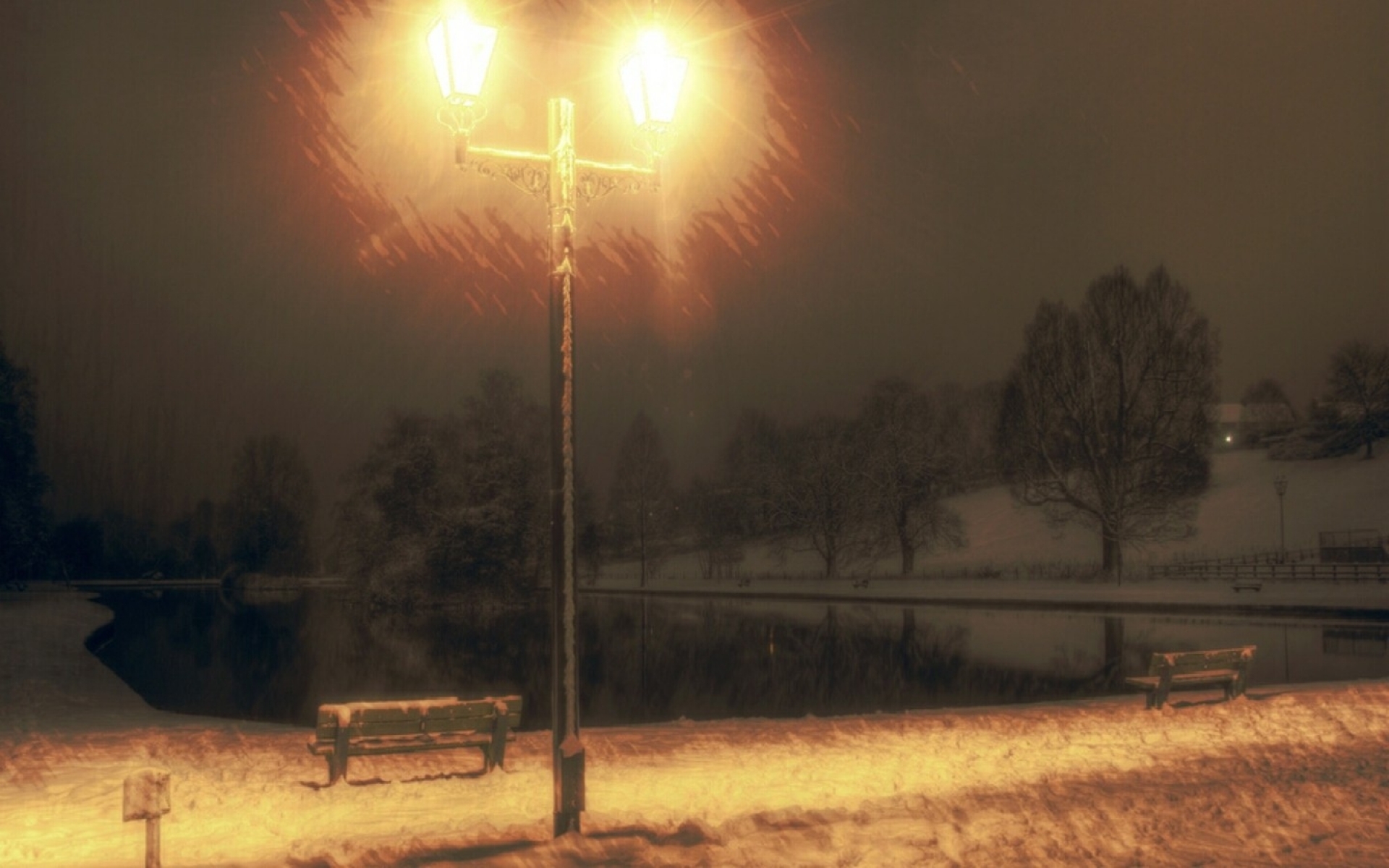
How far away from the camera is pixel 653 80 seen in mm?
8117

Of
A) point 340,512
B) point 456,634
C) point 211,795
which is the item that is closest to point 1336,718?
point 211,795

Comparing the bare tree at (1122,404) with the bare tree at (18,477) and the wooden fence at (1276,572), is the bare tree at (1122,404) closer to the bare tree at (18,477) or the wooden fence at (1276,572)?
the wooden fence at (1276,572)

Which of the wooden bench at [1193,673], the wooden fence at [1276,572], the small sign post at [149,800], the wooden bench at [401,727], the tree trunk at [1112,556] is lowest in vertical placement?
the wooden fence at [1276,572]

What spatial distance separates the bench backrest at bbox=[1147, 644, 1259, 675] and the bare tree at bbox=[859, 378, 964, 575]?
57.7 meters

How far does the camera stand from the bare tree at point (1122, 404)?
51.1 m

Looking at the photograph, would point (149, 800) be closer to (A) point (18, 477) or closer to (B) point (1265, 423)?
(A) point (18, 477)

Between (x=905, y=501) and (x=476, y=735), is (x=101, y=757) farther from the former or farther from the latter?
(x=905, y=501)

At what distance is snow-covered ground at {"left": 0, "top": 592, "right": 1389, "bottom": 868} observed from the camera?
7.48 m

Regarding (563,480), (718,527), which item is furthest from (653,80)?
(718,527)

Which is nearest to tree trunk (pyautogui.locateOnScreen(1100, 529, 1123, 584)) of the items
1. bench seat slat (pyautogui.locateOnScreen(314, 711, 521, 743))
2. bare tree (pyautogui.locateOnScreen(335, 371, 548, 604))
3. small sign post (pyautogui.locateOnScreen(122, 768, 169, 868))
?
bare tree (pyautogui.locateOnScreen(335, 371, 548, 604))

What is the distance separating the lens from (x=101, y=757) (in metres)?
11.8

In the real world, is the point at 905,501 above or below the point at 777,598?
above

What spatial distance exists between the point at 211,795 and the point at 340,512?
55553 mm

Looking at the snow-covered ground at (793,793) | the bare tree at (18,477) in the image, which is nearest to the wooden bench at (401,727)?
the snow-covered ground at (793,793)
